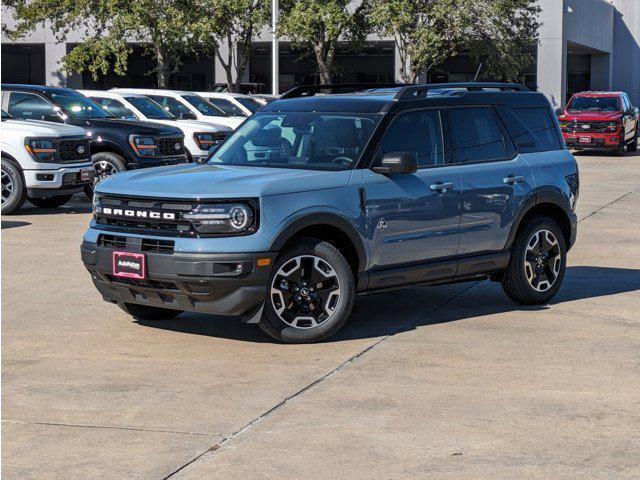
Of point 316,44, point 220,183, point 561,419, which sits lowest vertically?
point 561,419

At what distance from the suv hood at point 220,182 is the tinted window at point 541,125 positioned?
2233mm

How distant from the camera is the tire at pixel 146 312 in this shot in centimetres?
945

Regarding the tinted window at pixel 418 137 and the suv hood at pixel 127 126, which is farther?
the suv hood at pixel 127 126

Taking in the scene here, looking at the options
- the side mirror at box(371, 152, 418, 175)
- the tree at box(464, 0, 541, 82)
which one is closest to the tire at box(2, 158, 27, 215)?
the side mirror at box(371, 152, 418, 175)

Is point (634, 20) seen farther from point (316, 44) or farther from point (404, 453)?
point (404, 453)

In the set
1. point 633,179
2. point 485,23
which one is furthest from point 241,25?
point 633,179

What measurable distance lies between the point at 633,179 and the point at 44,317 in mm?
19455

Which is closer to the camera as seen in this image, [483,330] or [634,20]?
[483,330]

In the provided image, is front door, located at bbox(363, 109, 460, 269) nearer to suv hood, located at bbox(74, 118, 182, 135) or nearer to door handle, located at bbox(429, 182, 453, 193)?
door handle, located at bbox(429, 182, 453, 193)

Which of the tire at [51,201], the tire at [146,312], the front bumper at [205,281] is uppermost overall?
the front bumper at [205,281]

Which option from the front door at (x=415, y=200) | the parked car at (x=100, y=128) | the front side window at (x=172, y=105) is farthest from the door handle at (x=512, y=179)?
the front side window at (x=172, y=105)

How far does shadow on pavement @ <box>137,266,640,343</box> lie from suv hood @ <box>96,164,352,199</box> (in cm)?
109

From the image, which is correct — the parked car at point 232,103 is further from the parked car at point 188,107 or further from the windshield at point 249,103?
the parked car at point 188,107

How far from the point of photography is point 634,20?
243 ft
